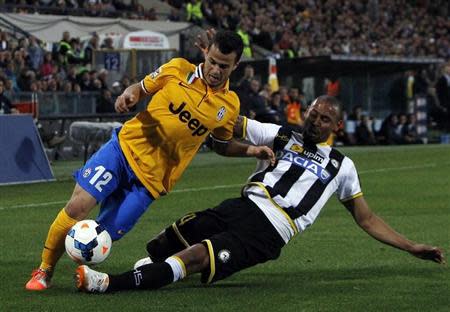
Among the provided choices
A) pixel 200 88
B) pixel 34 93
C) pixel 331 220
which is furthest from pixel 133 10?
pixel 200 88

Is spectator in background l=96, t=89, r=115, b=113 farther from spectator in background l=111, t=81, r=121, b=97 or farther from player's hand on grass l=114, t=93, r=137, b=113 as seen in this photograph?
player's hand on grass l=114, t=93, r=137, b=113

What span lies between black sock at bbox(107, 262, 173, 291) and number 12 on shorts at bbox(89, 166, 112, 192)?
0.70m

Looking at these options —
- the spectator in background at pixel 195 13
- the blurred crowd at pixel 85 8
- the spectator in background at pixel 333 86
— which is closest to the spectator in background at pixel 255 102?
the spectator in background at pixel 333 86

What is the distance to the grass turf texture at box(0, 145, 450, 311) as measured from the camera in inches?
320

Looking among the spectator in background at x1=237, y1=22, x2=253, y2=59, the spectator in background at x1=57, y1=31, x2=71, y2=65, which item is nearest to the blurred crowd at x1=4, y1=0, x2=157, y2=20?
the spectator in background at x1=237, y1=22, x2=253, y2=59

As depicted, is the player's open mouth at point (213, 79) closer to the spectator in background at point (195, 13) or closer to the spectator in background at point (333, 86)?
the spectator in background at point (333, 86)

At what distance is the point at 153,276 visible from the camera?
8.33 m

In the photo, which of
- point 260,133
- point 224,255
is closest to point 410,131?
point 260,133

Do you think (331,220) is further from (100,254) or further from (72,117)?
(72,117)

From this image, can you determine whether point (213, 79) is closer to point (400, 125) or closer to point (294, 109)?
point (294, 109)

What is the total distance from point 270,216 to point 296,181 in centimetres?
34

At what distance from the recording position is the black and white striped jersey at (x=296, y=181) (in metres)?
8.77

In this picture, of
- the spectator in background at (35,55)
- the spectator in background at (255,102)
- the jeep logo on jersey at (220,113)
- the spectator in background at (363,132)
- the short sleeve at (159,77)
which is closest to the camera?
the short sleeve at (159,77)

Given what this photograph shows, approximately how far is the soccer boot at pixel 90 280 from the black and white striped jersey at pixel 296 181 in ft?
4.42
